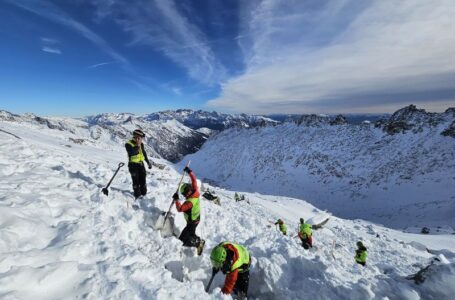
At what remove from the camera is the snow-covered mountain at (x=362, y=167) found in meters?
51.3

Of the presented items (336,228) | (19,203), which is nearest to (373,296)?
(19,203)

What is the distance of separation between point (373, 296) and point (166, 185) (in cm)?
1068

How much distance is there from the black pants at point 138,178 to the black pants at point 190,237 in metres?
2.82

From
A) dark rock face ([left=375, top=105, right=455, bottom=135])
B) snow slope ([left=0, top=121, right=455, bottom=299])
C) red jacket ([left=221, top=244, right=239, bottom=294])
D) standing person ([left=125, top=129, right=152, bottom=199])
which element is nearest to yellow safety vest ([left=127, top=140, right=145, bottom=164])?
standing person ([left=125, top=129, right=152, bottom=199])

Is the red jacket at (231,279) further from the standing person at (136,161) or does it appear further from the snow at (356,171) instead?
the snow at (356,171)

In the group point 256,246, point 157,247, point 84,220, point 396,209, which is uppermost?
point 84,220

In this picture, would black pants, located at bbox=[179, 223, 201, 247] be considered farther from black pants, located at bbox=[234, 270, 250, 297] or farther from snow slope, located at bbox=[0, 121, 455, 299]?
black pants, located at bbox=[234, 270, 250, 297]

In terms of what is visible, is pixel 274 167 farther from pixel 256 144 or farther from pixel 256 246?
pixel 256 246

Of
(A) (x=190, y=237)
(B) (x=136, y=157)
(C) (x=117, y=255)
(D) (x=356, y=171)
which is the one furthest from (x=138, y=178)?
(D) (x=356, y=171)

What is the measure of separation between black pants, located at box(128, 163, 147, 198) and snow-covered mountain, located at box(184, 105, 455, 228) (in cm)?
4438

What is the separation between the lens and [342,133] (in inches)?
3366

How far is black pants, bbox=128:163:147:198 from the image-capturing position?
1183cm

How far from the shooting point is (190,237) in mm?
10008

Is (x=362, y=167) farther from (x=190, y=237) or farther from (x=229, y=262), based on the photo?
(x=229, y=262)
